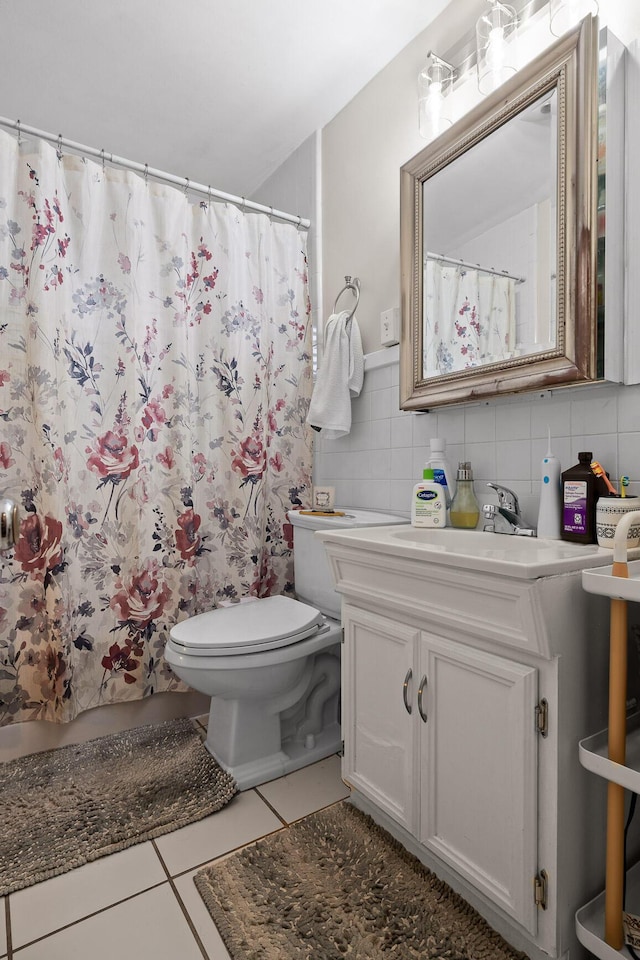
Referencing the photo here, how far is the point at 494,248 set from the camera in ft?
4.62

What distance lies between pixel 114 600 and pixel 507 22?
81.6 inches

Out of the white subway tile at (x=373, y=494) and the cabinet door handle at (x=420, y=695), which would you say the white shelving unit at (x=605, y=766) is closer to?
the cabinet door handle at (x=420, y=695)

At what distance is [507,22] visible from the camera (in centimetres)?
139

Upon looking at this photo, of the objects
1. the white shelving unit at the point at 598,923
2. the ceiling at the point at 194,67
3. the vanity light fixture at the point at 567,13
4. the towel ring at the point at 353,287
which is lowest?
the white shelving unit at the point at 598,923

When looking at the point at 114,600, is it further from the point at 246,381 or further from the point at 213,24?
the point at 213,24

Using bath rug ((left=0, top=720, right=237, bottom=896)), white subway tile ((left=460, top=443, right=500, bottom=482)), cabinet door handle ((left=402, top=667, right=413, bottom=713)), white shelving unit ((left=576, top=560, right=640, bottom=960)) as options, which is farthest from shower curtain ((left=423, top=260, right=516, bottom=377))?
bath rug ((left=0, top=720, right=237, bottom=896))

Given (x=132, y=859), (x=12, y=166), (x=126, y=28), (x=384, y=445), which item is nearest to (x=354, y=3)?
(x=126, y=28)

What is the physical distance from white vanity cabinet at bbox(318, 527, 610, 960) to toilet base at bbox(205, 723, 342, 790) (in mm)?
409

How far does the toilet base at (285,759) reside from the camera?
1536mm

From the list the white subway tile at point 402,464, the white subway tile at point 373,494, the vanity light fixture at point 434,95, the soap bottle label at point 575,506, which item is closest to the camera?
A: the soap bottle label at point 575,506

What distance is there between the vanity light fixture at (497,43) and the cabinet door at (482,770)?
1.49 m

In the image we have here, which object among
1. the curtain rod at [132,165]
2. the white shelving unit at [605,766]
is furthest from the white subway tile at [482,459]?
the curtain rod at [132,165]

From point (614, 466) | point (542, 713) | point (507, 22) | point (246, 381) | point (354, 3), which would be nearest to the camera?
point (542, 713)

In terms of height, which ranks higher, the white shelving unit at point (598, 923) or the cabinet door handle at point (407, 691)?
the cabinet door handle at point (407, 691)
